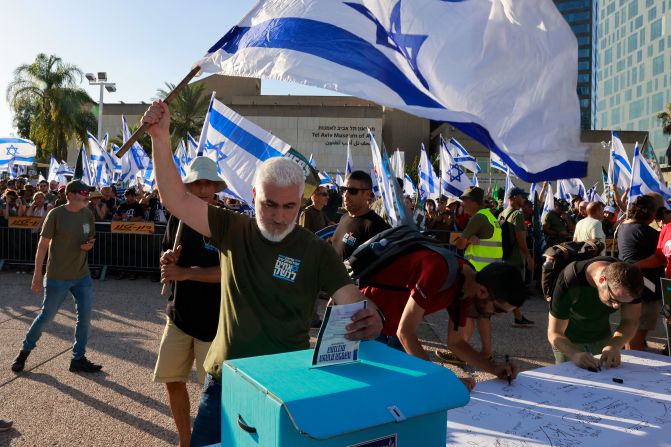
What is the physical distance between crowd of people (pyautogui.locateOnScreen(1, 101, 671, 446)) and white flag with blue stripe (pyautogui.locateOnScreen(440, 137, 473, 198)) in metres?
10.1

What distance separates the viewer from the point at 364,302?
1790mm

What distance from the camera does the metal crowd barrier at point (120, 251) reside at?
37.9ft

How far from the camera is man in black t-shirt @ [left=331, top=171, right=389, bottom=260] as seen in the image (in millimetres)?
4633

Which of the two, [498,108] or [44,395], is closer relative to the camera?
[498,108]

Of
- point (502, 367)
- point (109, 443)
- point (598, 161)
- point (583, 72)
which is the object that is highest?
point (583, 72)

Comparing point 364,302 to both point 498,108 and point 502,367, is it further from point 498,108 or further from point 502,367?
point 498,108

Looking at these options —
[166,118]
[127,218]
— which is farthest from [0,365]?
[127,218]

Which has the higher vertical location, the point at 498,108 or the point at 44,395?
the point at 498,108

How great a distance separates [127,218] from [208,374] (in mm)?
11103

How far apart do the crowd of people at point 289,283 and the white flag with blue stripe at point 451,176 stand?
10054mm

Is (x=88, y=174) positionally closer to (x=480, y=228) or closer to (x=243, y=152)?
(x=243, y=152)

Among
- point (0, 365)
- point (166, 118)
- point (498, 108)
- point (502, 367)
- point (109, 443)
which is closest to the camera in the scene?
point (166, 118)

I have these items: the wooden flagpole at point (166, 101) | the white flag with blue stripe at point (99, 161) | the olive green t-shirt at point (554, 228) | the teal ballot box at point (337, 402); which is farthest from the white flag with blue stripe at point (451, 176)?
the teal ballot box at point (337, 402)

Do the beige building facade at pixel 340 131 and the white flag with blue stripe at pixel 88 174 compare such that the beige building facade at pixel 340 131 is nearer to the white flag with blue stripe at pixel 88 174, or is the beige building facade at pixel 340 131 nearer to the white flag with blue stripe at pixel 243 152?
the white flag with blue stripe at pixel 88 174
